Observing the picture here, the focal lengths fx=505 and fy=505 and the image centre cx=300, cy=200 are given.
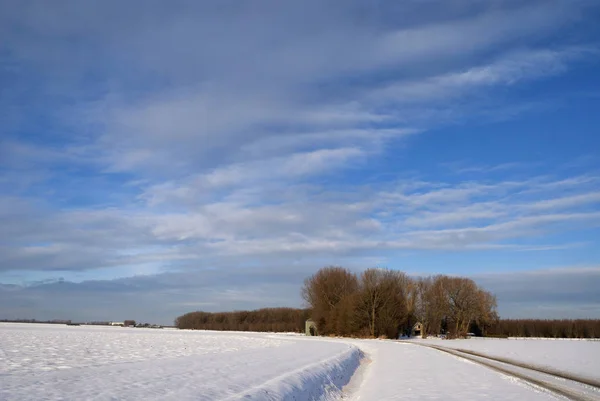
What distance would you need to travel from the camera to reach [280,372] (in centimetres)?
1856

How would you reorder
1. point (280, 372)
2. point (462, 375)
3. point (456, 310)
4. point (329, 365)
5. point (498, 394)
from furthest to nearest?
point (456, 310), point (329, 365), point (462, 375), point (280, 372), point (498, 394)

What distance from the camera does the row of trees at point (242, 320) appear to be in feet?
460

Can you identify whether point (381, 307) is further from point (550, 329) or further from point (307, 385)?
point (307, 385)

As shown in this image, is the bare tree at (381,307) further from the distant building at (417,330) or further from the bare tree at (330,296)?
the distant building at (417,330)

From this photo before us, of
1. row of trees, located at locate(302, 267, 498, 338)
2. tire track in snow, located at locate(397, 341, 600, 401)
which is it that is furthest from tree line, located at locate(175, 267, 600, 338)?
tire track in snow, located at locate(397, 341, 600, 401)

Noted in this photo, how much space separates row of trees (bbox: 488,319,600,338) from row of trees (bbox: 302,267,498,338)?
1219cm

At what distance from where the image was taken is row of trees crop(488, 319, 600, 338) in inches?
4483

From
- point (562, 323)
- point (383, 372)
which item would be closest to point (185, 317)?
point (562, 323)

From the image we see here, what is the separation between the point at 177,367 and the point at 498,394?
11577 millimetres

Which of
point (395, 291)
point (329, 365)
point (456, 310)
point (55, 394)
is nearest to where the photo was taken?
point (55, 394)

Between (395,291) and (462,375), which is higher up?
(395,291)

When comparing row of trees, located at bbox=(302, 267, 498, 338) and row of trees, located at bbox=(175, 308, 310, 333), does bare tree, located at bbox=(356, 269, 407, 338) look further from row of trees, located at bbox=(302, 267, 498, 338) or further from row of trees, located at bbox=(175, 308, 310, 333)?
row of trees, located at bbox=(175, 308, 310, 333)

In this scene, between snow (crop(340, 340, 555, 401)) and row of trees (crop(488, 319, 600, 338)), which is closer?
snow (crop(340, 340, 555, 401))

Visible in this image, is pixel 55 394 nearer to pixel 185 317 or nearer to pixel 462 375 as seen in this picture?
pixel 462 375
